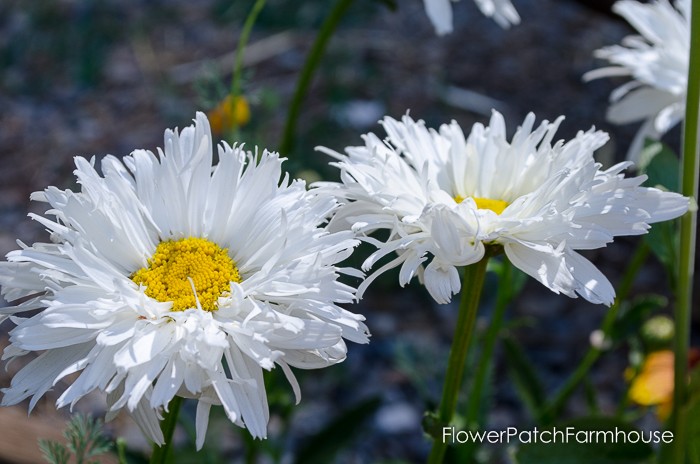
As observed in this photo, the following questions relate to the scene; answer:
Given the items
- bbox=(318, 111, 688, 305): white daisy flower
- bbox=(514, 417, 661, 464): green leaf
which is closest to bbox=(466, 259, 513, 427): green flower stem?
bbox=(514, 417, 661, 464): green leaf

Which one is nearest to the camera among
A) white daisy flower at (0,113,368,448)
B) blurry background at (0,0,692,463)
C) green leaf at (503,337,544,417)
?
white daisy flower at (0,113,368,448)

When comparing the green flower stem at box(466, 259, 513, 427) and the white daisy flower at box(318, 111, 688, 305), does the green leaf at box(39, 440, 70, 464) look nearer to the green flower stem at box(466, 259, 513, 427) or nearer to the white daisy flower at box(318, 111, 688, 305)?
the white daisy flower at box(318, 111, 688, 305)

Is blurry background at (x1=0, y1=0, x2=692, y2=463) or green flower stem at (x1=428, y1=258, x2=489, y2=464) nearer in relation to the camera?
green flower stem at (x1=428, y1=258, x2=489, y2=464)

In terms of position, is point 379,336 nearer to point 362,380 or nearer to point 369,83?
point 362,380

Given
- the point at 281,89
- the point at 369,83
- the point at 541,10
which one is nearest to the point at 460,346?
the point at 369,83

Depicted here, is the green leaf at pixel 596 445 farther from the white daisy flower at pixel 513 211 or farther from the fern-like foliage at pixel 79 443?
the fern-like foliage at pixel 79 443

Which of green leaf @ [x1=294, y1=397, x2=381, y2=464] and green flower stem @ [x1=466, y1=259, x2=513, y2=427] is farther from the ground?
green flower stem @ [x1=466, y1=259, x2=513, y2=427]
